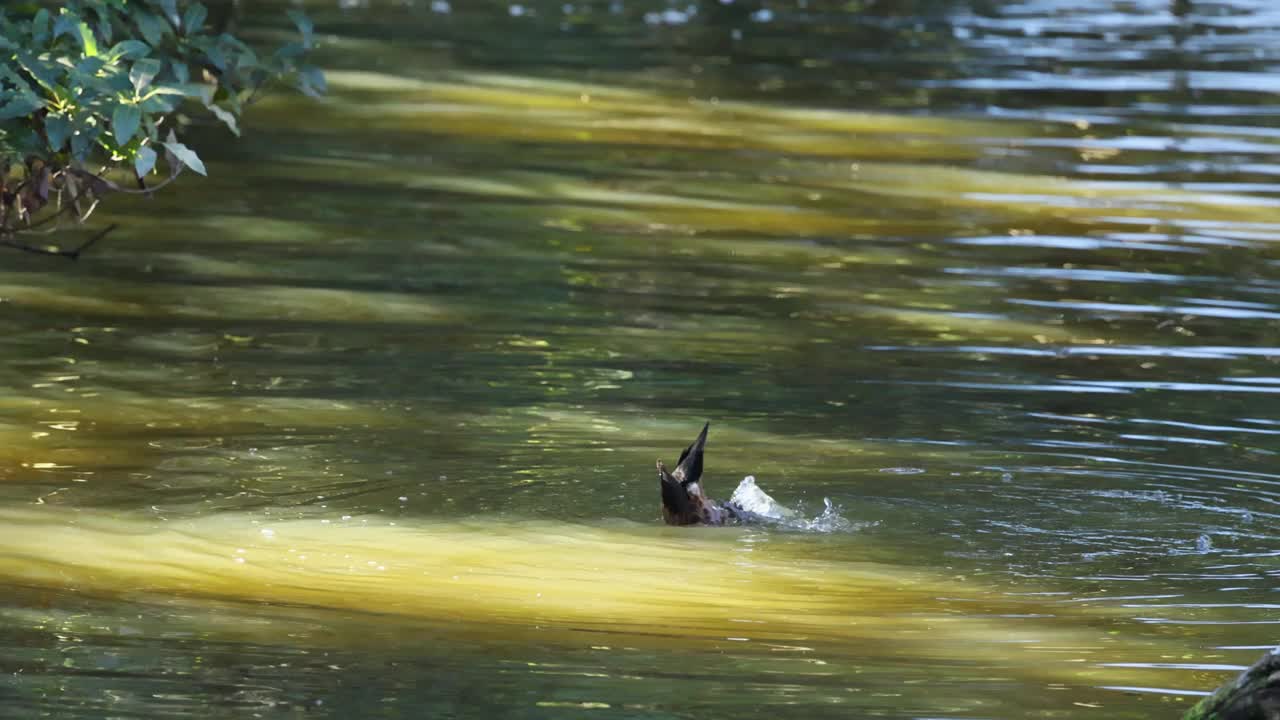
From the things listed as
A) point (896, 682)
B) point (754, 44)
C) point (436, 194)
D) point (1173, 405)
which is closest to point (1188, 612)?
point (896, 682)

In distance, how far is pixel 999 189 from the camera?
1195cm

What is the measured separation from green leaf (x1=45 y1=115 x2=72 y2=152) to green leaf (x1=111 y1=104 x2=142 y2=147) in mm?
148

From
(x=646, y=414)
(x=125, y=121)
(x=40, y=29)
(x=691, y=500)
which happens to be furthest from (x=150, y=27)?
(x=691, y=500)

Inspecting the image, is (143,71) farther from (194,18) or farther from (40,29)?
(194,18)

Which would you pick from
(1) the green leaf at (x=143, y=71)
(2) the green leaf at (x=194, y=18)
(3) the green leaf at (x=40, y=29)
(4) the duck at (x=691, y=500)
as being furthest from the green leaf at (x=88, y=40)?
(4) the duck at (x=691, y=500)

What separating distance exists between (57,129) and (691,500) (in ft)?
5.84

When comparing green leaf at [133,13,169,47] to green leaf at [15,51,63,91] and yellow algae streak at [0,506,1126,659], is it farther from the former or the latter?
yellow algae streak at [0,506,1126,659]

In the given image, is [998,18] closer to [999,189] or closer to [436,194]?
[999,189]

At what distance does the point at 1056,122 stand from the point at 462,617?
9631mm

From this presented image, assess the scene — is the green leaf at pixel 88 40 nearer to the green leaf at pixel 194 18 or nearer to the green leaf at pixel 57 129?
the green leaf at pixel 57 129

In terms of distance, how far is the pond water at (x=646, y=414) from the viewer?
4965 mm

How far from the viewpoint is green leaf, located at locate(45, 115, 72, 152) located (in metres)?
5.72

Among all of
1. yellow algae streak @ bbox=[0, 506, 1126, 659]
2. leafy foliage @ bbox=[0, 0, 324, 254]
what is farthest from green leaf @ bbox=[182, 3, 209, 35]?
yellow algae streak @ bbox=[0, 506, 1126, 659]

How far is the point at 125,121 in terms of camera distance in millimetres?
5594
